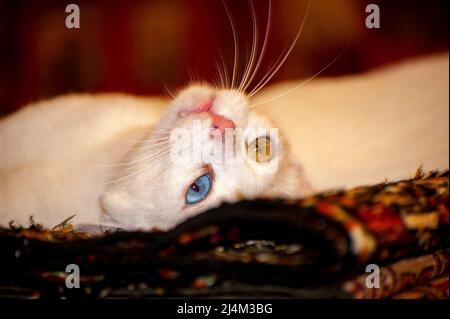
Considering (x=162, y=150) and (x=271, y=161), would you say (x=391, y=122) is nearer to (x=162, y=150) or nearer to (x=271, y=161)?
(x=271, y=161)

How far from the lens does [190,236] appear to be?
2.25 feet

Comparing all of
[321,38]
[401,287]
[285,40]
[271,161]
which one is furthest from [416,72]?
[401,287]

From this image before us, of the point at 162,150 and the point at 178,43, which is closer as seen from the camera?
the point at 162,150

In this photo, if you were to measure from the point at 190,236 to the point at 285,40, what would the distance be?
0.97 metres

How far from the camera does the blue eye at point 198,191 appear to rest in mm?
923

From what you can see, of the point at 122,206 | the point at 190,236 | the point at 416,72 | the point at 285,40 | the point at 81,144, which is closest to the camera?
the point at 190,236

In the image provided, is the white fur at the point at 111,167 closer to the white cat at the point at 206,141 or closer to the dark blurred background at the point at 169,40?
the white cat at the point at 206,141

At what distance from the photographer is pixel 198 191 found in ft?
3.03

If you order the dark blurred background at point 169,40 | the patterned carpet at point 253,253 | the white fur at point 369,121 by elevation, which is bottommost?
the patterned carpet at point 253,253

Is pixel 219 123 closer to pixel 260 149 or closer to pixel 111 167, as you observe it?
pixel 260 149

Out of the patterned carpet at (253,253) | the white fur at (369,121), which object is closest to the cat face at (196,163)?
the patterned carpet at (253,253)

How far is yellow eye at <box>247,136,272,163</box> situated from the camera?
0.98 m

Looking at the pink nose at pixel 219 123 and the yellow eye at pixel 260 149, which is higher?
the pink nose at pixel 219 123

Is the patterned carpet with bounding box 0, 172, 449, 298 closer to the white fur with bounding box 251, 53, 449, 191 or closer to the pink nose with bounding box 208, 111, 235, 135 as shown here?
the pink nose with bounding box 208, 111, 235, 135
